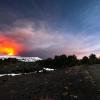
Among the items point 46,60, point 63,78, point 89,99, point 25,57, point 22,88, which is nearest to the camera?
point 89,99

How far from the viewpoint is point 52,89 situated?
53.4 feet

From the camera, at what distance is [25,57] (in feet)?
135

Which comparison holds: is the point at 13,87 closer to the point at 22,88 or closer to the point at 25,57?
the point at 22,88

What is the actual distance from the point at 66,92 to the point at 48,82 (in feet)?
11.5

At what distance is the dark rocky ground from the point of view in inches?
577

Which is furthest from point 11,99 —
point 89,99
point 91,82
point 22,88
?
point 91,82

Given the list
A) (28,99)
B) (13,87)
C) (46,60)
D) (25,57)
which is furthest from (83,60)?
(28,99)

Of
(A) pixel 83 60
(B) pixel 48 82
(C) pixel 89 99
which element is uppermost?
(A) pixel 83 60

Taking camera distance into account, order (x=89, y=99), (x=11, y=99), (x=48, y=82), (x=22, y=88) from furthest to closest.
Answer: (x=48, y=82)
(x=22, y=88)
(x=11, y=99)
(x=89, y=99)

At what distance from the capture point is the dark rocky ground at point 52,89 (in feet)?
48.1

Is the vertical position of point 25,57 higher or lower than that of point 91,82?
higher

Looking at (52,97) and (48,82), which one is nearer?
(52,97)

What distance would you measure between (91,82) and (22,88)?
18.3ft

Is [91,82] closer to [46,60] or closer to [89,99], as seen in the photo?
[89,99]
